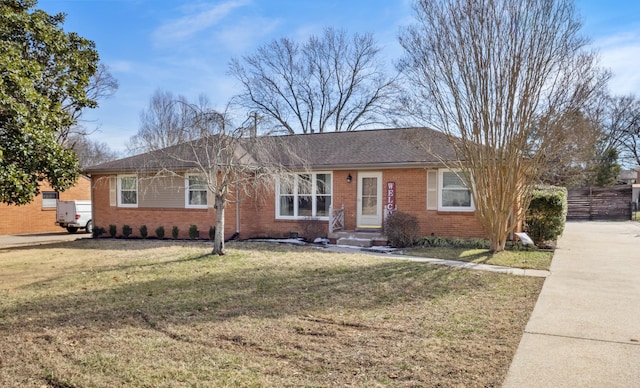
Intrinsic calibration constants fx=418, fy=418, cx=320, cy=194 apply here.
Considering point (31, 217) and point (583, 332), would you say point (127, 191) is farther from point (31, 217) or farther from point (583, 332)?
point (583, 332)

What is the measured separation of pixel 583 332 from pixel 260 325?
3.84m

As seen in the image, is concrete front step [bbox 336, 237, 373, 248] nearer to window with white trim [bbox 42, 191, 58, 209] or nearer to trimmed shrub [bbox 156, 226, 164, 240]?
trimmed shrub [bbox 156, 226, 164, 240]

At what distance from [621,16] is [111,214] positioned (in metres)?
17.6

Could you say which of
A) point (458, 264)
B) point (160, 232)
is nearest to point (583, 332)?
point (458, 264)

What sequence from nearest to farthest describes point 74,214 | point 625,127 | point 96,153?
point 74,214, point 625,127, point 96,153

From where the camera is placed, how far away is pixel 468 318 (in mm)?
5426

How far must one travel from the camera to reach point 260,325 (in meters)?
5.14

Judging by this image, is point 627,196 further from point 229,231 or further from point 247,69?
point 247,69

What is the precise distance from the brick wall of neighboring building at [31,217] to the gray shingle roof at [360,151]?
8255 mm

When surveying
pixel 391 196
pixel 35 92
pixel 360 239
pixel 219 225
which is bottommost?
pixel 360 239

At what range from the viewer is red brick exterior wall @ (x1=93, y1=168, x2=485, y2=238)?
520 inches

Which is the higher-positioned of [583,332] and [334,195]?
[334,195]

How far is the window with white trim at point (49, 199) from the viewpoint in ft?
75.6

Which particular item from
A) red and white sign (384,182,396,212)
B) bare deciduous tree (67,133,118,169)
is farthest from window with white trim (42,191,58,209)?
red and white sign (384,182,396,212)
